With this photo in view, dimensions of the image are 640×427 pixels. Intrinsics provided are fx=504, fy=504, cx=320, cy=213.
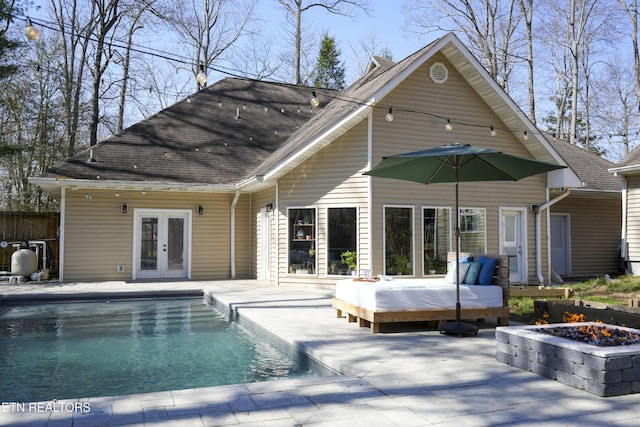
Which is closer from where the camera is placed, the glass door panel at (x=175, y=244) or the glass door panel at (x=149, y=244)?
the glass door panel at (x=149, y=244)

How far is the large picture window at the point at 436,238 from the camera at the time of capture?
10992mm

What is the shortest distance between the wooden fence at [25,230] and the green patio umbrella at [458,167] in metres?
10.9

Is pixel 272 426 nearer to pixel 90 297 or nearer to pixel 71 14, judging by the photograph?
pixel 90 297

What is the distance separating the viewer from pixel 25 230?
544 inches

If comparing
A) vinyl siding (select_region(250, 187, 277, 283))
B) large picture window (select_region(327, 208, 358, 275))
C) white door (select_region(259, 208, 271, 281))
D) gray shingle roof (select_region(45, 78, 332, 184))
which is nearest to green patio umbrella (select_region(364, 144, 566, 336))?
large picture window (select_region(327, 208, 358, 275))

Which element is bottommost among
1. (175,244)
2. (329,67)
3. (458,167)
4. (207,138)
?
(175,244)

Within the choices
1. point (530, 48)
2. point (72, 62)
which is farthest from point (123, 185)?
point (530, 48)

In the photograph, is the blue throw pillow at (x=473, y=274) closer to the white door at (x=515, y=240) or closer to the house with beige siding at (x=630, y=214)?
the white door at (x=515, y=240)

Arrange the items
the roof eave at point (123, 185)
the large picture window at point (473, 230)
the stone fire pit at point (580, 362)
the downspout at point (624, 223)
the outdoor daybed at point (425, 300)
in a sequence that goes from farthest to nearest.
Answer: the downspout at point (624, 223) < the large picture window at point (473, 230) < the roof eave at point (123, 185) < the outdoor daybed at point (425, 300) < the stone fire pit at point (580, 362)

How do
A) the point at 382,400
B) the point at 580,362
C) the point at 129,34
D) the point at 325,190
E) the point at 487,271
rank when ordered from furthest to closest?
the point at 129,34, the point at 325,190, the point at 487,271, the point at 580,362, the point at 382,400

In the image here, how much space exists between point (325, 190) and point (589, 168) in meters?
9.60

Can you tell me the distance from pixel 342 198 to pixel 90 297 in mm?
5507

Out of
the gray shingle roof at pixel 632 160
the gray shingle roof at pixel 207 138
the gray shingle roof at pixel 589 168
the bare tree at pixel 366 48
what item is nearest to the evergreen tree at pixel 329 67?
the bare tree at pixel 366 48

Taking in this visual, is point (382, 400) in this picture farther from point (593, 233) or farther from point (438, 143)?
point (593, 233)
